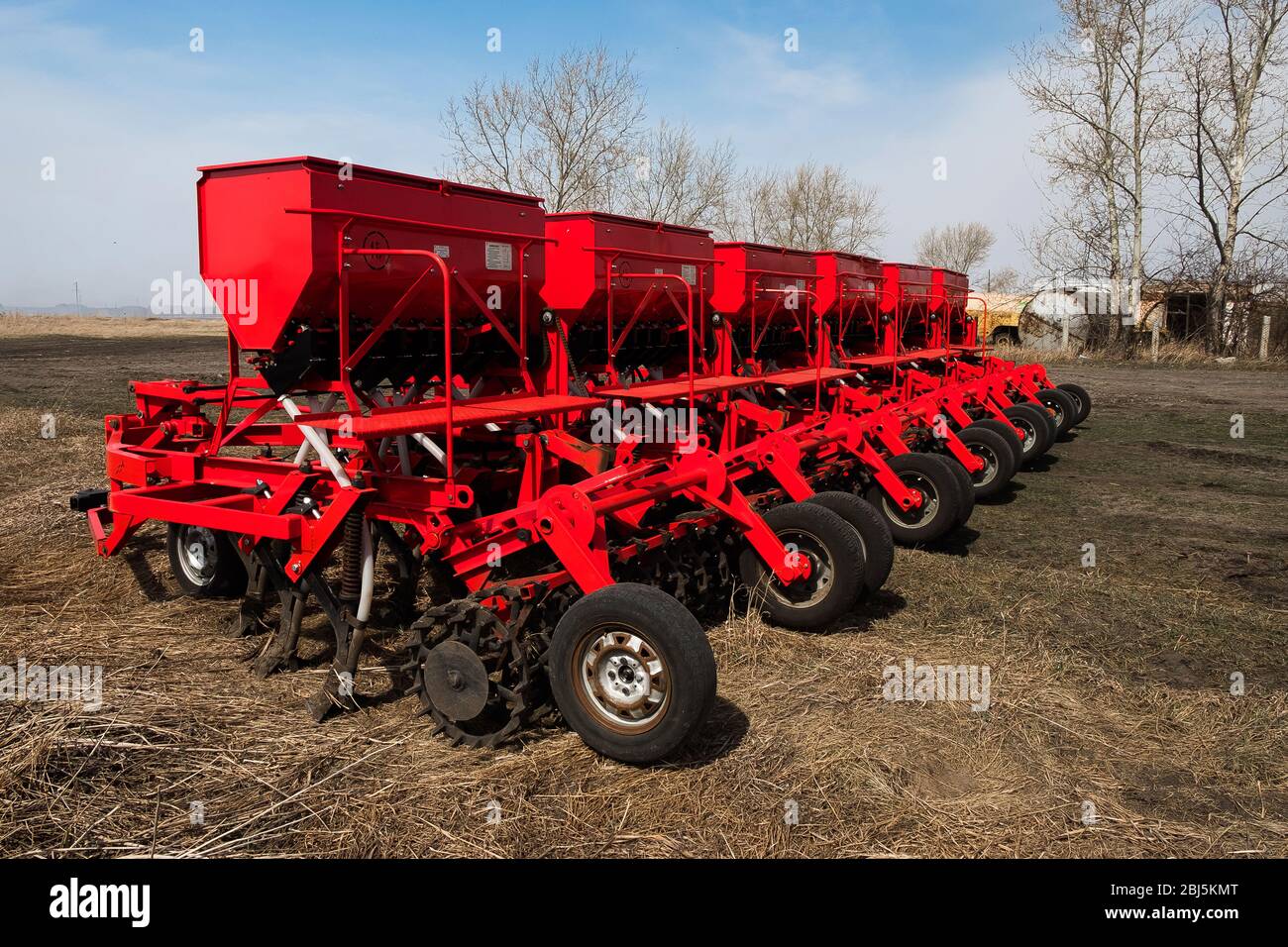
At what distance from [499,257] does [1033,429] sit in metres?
7.46

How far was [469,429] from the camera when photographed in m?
6.50

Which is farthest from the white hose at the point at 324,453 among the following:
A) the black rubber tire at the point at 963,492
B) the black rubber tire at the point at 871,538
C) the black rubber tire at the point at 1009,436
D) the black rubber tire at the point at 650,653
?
the black rubber tire at the point at 1009,436

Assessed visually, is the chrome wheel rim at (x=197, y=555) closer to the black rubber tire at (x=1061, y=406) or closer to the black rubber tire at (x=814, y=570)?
the black rubber tire at (x=814, y=570)

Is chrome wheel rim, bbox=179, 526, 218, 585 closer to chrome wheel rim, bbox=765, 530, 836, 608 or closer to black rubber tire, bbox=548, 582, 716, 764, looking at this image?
black rubber tire, bbox=548, 582, 716, 764

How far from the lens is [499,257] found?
5945 mm

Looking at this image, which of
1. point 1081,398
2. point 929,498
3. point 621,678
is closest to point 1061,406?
point 1081,398

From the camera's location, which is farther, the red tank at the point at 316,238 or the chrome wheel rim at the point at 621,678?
the red tank at the point at 316,238

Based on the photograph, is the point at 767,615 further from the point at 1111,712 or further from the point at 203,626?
the point at 203,626

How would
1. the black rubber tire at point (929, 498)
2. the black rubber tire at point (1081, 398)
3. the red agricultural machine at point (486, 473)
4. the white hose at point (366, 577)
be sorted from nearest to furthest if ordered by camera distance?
the red agricultural machine at point (486, 473) < the white hose at point (366, 577) < the black rubber tire at point (929, 498) < the black rubber tire at point (1081, 398)

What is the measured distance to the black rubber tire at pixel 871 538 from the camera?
561 cm

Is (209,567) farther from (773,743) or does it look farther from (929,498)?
(929,498)

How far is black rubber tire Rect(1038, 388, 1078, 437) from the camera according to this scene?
42.8 feet

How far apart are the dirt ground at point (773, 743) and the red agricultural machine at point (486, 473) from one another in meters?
0.23
